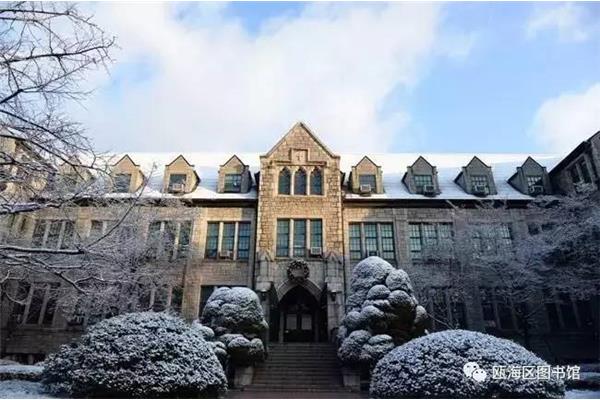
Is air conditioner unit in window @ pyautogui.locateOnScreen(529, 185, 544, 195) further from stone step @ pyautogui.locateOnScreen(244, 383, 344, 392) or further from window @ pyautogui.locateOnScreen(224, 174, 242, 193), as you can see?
window @ pyautogui.locateOnScreen(224, 174, 242, 193)

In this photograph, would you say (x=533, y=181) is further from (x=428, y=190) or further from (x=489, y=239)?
(x=489, y=239)

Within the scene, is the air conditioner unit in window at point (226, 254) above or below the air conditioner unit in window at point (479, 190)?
below

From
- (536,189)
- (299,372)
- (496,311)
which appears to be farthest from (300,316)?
(536,189)

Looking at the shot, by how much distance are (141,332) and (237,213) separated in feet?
44.8

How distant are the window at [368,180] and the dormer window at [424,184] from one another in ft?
8.16

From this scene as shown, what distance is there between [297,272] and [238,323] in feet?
20.0

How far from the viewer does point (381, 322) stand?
1589 cm

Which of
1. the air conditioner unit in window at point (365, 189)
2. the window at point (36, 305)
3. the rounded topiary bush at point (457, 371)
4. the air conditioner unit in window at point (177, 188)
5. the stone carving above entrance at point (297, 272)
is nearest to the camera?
the rounded topiary bush at point (457, 371)

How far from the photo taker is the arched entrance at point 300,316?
22625mm

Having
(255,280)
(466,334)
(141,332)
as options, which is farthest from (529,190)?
(141,332)

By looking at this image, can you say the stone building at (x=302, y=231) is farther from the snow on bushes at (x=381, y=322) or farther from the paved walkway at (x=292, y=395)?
the paved walkway at (x=292, y=395)

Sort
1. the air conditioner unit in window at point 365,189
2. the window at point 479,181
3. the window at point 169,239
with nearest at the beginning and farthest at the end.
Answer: the window at point 169,239, the air conditioner unit in window at point 365,189, the window at point 479,181

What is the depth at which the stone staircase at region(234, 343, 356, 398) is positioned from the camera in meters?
15.5

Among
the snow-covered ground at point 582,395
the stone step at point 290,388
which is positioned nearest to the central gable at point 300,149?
the stone step at point 290,388
